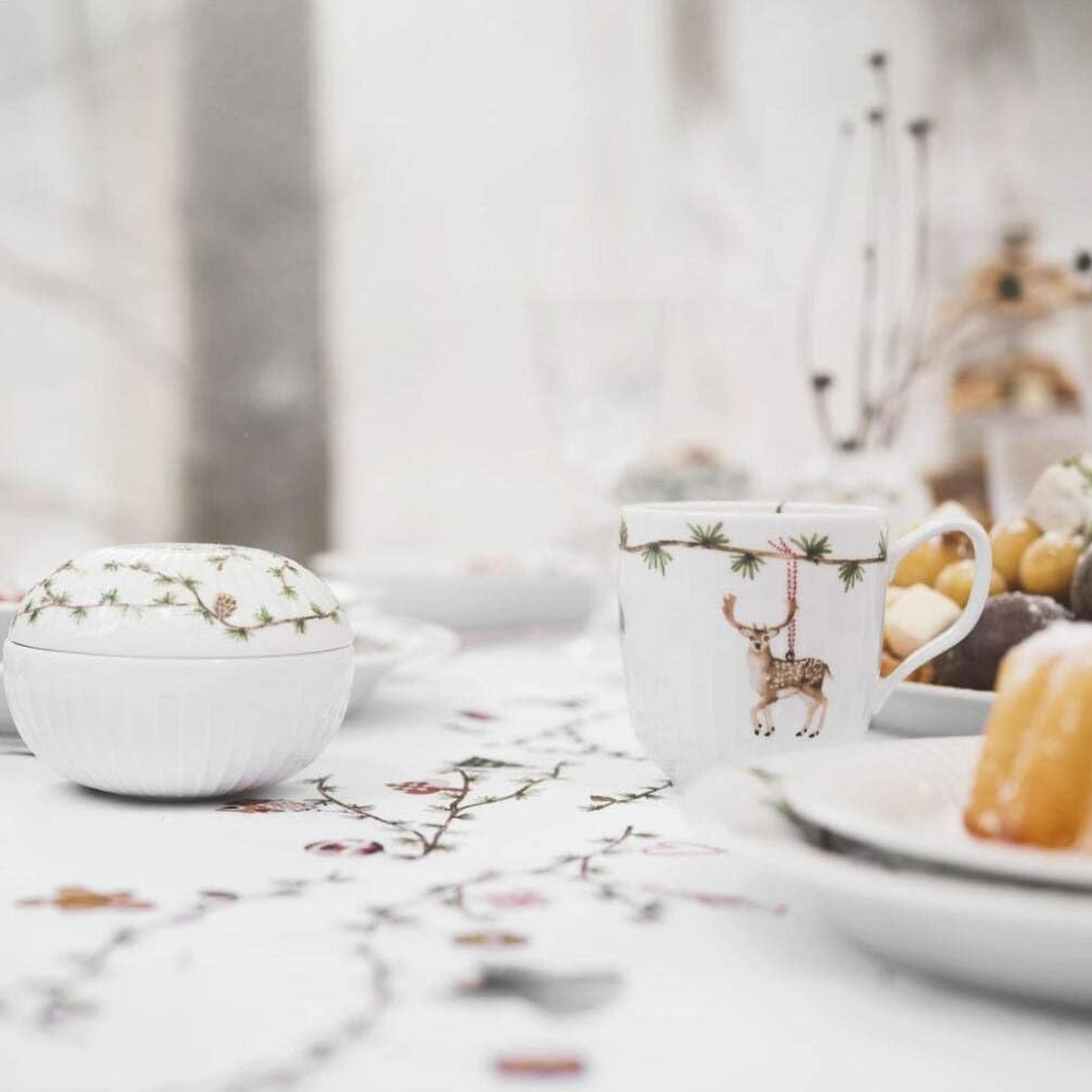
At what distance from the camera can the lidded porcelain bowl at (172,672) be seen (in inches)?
18.2

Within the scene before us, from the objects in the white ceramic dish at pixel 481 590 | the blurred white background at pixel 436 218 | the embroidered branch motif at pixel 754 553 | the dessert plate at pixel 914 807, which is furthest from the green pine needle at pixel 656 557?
the blurred white background at pixel 436 218

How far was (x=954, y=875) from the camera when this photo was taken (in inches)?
12.5

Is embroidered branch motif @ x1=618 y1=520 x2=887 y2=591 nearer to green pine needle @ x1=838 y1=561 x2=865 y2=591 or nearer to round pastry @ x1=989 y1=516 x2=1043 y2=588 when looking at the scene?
green pine needle @ x1=838 y1=561 x2=865 y2=591

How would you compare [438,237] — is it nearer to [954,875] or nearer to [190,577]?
[190,577]

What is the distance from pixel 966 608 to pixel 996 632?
0.17ft

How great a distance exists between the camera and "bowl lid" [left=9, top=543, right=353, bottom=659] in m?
0.47

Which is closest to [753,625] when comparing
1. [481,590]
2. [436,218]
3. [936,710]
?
[936,710]

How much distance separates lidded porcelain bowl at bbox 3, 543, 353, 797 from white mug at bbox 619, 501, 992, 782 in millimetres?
119

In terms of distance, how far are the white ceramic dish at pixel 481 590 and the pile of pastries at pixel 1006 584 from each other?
399 mm

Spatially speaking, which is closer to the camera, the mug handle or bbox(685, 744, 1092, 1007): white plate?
bbox(685, 744, 1092, 1007): white plate

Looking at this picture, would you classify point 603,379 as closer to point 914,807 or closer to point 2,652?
point 2,652

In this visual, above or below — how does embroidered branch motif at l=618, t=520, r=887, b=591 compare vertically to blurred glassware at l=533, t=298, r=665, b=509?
below

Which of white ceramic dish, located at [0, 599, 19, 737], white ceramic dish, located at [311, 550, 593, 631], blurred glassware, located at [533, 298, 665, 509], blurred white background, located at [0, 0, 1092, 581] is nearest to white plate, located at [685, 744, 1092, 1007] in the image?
white ceramic dish, located at [0, 599, 19, 737]

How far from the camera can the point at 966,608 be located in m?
0.53
